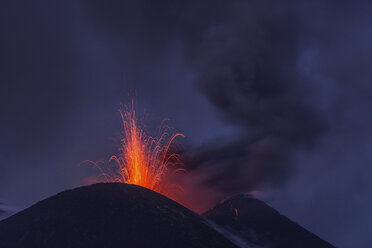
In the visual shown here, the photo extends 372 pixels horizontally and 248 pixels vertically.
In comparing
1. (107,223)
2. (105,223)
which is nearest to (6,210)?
(105,223)

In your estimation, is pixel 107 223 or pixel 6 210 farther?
pixel 6 210

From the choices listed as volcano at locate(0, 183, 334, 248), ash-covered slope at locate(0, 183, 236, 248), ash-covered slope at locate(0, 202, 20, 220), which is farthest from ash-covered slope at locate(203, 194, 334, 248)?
ash-covered slope at locate(0, 202, 20, 220)

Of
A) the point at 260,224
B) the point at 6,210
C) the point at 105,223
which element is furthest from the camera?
the point at 260,224

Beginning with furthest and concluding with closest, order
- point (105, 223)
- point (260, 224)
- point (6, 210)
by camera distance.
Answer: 1. point (260, 224)
2. point (6, 210)
3. point (105, 223)

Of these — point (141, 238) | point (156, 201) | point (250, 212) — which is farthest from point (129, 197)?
point (250, 212)

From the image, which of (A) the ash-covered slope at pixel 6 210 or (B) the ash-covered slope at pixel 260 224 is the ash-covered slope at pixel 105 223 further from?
(B) the ash-covered slope at pixel 260 224

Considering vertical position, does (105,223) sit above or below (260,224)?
below

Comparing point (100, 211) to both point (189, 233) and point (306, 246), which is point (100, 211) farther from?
point (306, 246)

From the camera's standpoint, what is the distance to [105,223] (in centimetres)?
3691

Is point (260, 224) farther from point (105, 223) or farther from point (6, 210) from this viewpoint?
point (6, 210)

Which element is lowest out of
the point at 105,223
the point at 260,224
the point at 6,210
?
the point at 105,223

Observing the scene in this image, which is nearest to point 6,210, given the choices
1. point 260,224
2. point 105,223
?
point 105,223

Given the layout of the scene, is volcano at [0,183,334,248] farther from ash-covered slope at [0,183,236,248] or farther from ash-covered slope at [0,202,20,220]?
ash-covered slope at [0,202,20,220]

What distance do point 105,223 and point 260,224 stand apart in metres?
45.0
